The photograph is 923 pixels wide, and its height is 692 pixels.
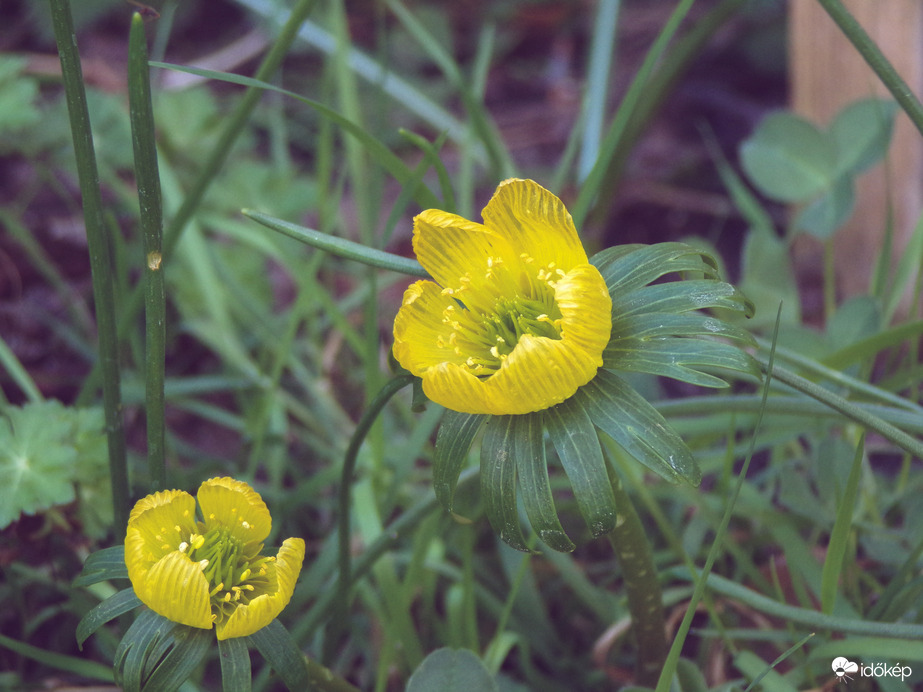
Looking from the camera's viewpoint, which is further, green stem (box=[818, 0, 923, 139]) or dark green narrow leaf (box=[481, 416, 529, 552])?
green stem (box=[818, 0, 923, 139])

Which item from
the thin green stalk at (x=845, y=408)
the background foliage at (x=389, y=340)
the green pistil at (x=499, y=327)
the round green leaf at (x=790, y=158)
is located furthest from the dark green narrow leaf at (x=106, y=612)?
the round green leaf at (x=790, y=158)

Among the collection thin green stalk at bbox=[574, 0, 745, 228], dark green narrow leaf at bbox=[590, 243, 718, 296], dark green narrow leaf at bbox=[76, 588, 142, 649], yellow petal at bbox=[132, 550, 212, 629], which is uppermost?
thin green stalk at bbox=[574, 0, 745, 228]

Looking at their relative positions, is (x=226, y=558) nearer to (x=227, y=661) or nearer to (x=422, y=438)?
(x=227, y=661)

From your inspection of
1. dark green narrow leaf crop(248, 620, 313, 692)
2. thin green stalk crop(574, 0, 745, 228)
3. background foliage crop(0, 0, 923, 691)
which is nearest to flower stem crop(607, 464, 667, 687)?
background foliage crop(0, 0, 923, 691)

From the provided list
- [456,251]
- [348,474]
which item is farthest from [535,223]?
[348,474]

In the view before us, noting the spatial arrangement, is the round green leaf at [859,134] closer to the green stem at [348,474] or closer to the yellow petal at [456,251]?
the yellow petal at [456,251]

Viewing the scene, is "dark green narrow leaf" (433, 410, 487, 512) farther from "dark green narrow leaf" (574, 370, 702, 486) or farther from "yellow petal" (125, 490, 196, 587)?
"yellow petal" (125, 490, 196, 587)

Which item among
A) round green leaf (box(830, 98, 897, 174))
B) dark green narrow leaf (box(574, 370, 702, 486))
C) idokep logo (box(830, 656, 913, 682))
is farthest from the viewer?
round green leaf (box(830, 98, 897, 174))

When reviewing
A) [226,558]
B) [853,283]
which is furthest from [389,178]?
[226,558]
